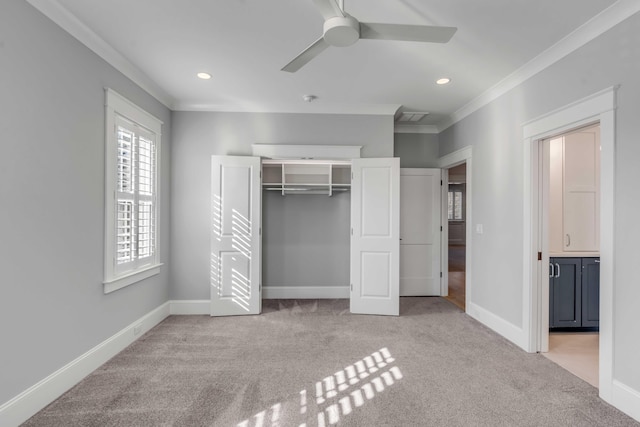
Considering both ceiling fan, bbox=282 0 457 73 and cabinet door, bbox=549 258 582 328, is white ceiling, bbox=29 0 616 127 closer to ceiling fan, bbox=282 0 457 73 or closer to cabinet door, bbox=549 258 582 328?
ceiling fan, bbox=282 0 457 73

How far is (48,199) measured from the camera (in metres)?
2.15

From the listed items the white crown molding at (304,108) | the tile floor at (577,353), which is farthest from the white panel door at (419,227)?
the tile floor at (577,353)

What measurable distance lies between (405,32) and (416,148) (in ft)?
12.0

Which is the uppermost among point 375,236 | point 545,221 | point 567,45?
point 567,45

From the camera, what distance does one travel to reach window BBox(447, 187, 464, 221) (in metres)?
10.4

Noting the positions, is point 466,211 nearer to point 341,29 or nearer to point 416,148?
point 416,148

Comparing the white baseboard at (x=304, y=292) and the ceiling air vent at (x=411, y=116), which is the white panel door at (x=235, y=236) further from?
the ceiling air vent at (x=411, y=116)

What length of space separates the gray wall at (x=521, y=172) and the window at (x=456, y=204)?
19.9ft

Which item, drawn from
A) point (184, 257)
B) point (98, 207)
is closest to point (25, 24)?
point (98, 207)

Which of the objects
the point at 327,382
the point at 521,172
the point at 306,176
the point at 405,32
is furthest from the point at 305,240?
the point at 405,32

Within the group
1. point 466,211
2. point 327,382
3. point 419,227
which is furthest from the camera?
point 419,227

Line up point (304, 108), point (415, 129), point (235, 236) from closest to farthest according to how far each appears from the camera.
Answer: point (235, 236)
point (304, 108)
point (415, 129)

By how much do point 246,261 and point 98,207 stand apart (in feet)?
5.88

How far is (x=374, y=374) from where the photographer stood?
2.57 metres
